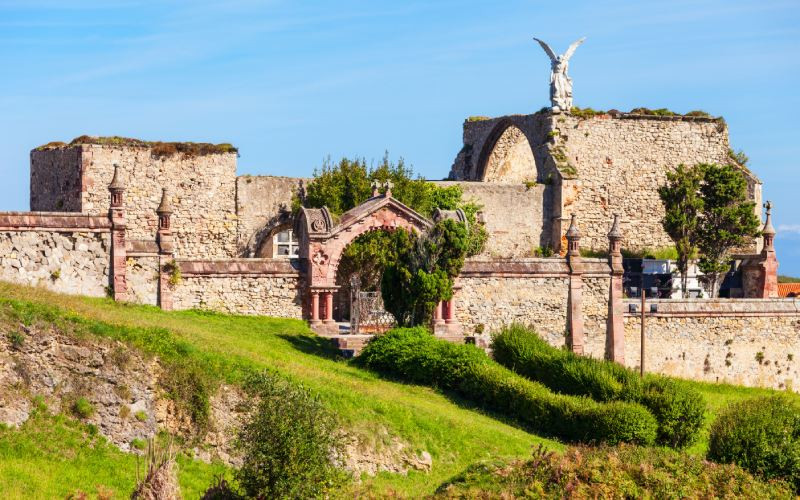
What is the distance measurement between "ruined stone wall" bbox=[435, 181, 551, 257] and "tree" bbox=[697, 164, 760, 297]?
5.67 meters

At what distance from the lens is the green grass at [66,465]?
28859 millimetres

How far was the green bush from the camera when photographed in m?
38.1

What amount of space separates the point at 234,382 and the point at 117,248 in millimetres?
10842

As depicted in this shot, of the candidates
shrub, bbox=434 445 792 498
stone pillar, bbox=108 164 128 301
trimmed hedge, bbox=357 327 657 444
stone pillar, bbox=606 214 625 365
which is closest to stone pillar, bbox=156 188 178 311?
stone pillar, bbox=108 164 128 301

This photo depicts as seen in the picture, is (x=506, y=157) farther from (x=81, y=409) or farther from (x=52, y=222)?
(x=81, y=409)

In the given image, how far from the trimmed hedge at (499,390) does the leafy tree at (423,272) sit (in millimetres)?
1404

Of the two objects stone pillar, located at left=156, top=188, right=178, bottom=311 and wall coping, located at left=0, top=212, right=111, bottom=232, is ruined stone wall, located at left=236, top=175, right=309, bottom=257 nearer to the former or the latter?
stone pillar, located at left=156, top=188, right=178, bottom=311

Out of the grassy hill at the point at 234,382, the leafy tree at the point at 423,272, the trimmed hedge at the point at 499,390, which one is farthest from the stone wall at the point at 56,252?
the leafy tree at the point at 423,272

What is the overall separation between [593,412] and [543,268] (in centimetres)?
1069

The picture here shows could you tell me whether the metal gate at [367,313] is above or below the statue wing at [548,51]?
below

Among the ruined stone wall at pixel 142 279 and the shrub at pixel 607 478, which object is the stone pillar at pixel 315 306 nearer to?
the ruined stone wall at pixel 142 279

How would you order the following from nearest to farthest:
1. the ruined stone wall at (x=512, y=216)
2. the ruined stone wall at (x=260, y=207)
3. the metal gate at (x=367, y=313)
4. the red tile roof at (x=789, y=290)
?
the metal gate at (x=367, y=313) → the ruined stone wall at (x=260, y=207) → the ruined stone wall at (x=512, y=216) → the red tile roof at (x=789, y=290)

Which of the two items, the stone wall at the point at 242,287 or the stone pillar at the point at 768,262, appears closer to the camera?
the stone wall at the point at 242,287

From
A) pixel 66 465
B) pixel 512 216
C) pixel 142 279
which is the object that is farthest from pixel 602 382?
pixel 66 465
